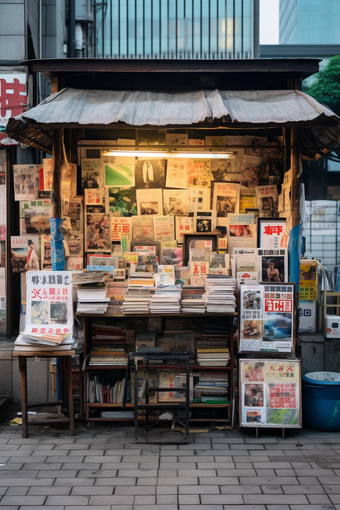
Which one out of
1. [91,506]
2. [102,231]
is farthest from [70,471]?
[102,231]

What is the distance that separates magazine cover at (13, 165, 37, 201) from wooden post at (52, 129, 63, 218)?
1131 millimetres

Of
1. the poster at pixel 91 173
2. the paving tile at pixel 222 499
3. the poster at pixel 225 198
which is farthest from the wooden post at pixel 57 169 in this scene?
the paving tile at pixel 222 499

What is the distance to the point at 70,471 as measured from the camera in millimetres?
4727

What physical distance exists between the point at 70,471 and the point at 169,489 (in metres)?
1.03

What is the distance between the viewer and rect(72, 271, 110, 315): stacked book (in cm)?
579

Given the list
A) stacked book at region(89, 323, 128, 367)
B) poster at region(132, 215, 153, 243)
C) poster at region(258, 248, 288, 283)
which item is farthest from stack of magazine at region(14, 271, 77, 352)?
poster at region(258, 248, 288, 283)

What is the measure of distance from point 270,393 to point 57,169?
12.6 feet

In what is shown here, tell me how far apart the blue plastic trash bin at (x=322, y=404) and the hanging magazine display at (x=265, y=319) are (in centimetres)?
53

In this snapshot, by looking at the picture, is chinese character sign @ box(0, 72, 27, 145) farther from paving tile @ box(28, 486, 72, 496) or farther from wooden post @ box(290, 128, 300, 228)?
paving tile @ box(28, 486, 72, 496)

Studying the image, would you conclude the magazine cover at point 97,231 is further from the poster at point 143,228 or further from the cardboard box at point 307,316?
the cardboard box at point 307,316

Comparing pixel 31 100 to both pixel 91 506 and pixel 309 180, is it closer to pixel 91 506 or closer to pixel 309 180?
pixel 91 506

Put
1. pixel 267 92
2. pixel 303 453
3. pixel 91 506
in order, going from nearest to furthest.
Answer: pixel 91 506 → pixel 303 453 → pixel 267 92

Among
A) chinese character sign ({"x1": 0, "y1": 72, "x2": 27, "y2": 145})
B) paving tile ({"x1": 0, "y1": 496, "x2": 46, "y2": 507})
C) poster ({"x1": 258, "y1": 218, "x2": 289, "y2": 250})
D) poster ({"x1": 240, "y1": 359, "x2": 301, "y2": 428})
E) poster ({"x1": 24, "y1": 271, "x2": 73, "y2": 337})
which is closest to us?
paving tile ({"x1": 0, "y1": 496, "x2": 46, "y2": 507})

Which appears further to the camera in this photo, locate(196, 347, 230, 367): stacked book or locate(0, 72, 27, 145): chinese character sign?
locate(0, 72, 27, 145): chinese character sign
